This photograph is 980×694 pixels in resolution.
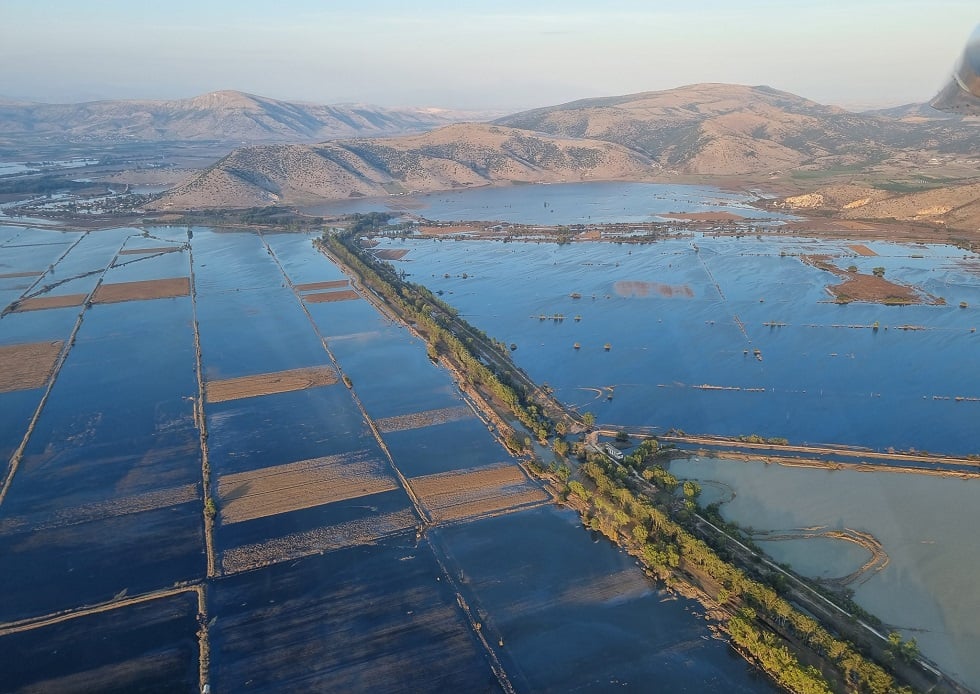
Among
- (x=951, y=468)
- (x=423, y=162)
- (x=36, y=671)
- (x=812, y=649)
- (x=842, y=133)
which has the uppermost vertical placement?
(x=842, y=133)

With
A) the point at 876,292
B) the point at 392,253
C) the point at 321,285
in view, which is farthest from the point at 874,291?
the point at 321,285

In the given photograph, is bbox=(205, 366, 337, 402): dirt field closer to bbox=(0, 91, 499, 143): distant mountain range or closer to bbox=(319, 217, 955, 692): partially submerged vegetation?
bbox=(319, 217, 955, 692): partially submerged vegetation

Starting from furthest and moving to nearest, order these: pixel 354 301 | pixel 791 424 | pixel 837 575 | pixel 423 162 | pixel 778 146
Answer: pixel 778 146, pixel 423 162, pixel 354 301, pixel 791 424, pixel 837 575

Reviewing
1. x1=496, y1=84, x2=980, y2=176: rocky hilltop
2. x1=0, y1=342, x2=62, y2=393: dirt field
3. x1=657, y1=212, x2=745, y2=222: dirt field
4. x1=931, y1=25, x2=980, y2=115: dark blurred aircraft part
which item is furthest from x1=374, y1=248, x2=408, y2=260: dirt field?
x1=496, y1=84, x2=980, y2=176: rocky hilltop

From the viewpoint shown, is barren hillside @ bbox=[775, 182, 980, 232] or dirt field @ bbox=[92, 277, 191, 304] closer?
dirt field @ bbox=[92, 277, 191, 304]

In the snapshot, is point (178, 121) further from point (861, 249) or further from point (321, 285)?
point (861, 249)

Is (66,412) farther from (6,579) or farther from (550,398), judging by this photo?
(550,398)

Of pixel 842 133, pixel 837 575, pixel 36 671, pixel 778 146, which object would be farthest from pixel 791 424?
pixel 842 133
